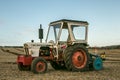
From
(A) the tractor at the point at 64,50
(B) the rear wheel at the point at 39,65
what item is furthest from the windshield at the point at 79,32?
(B) the rear wheel at the point at 39,65

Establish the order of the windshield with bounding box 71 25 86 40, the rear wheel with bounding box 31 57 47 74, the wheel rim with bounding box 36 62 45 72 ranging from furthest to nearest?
1. the windshield with bounding box 71 25 86 40
2. the wheel rim with bounding box 36 62 45 72
3. the rear wheel with bounding box 31 57 47 74

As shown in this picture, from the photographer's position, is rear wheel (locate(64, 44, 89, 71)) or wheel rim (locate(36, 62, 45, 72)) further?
rear wheel (locate(64, 44, 89, 71))

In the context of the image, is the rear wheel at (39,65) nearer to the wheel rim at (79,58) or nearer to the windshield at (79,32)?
the wheel rim at (79,58)

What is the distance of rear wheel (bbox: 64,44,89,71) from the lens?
53.6ft

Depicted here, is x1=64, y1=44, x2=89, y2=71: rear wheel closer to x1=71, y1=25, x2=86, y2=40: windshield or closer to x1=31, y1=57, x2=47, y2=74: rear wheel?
x1=71, y1=25, x2=86, y2=40: windshield

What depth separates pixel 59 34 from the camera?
55.6 feet

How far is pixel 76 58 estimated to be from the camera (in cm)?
1669

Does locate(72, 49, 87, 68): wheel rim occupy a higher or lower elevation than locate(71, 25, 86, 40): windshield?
lower

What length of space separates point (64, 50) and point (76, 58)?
0.83 metres

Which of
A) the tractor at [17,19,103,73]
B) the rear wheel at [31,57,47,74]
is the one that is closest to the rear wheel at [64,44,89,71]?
the tractor at [17,19,103,73]

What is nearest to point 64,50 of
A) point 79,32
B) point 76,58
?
point 76,58

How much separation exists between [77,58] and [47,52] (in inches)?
66.3

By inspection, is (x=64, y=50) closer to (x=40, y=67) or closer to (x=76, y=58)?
(x=76, y=58)

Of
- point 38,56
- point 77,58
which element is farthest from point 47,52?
point 77,58
